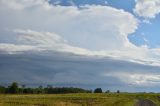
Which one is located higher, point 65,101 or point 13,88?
point 13,88

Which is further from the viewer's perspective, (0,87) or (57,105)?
(0,87)

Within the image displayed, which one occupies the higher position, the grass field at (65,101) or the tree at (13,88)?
the tree at (13,88)

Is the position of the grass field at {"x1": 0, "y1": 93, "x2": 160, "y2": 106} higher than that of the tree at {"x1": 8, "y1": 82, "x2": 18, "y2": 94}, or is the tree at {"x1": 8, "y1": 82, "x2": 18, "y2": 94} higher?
the tree at {"x1": 8, "y1": 82, "x2": 18, "y2": 94}

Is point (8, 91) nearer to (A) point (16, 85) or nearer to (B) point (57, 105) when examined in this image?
(A) point (16, 85)

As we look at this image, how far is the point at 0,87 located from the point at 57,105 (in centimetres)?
13805

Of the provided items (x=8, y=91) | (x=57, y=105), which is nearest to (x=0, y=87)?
(x=8, y=91)

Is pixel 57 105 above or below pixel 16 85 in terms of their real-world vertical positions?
below

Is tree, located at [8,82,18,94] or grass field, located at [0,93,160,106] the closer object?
grass field, located at [0,93,160,106]

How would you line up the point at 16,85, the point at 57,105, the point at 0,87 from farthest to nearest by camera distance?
the point at 0,87, the point at 16,85, the point at 57,105

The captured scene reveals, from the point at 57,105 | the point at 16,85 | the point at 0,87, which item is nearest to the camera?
the point at 57,105

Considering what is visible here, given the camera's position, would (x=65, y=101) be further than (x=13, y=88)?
No

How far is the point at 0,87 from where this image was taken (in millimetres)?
198375

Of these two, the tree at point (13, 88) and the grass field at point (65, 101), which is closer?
the grass field at point (65, 101)

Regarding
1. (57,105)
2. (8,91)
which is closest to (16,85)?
(8,91)
